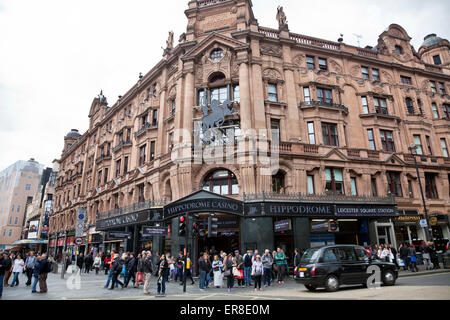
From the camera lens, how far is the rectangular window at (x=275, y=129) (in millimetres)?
22519

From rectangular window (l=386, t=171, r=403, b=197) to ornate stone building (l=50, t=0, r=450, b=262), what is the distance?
0.12 m

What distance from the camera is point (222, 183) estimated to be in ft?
70.6

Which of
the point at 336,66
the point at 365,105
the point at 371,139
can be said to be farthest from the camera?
the point at 336,66

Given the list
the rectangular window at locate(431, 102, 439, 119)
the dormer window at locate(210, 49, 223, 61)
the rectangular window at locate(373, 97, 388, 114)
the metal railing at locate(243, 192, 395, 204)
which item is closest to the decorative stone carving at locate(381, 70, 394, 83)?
the rectangular window at locate(373, 97, 388, 114)

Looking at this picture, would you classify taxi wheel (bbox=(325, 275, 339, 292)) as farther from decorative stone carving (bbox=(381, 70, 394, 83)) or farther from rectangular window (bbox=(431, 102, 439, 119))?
rectangular window (bbox=(431, 102, 439, 119))

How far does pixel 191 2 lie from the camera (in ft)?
87.5

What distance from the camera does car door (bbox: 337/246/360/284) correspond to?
37.4 ft

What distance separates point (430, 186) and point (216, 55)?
22.9 metres

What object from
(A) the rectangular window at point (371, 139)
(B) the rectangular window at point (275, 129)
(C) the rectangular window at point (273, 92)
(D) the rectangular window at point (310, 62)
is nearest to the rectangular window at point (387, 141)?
(A) the rectangular window at point (371, 139)

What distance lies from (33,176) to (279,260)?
91.6 metres

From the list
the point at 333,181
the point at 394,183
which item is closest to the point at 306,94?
the point at 333,181

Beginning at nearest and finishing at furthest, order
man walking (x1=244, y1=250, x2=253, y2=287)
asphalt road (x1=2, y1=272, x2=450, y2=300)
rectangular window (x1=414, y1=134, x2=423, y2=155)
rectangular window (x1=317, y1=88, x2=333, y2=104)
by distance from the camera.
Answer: asphalt road (x1=2, y1=272, x2=450, y2=300), man walking (x1=244, y1=250, x2=253, y2=287), rectangular window (x1=317, y1=88, x2=333, y2=104), rectangular window (x1=414, y1=134, x2=423, y2=155)

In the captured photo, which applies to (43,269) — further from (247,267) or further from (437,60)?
(437,60)

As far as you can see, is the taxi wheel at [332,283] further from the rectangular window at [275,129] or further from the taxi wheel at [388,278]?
the rectangular window at [275,129]
